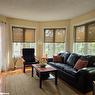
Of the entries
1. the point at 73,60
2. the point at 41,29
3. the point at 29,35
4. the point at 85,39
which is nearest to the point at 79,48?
the point at 85,39

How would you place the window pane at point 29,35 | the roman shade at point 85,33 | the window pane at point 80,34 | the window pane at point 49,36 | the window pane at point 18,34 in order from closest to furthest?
the roman shade at point 85,33
the window pane at point 80,34
the window pane at point 18,34
the window pane at point 29,35
the window pane at point 49,36

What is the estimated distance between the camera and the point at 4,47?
555 centimetres

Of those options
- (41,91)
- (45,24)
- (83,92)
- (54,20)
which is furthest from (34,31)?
(83,92)

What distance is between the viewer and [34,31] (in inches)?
268

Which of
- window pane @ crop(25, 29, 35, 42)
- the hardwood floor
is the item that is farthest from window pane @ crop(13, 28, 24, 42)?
the hardwood floor

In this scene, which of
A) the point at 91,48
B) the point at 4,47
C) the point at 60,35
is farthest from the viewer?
the point at 60,35

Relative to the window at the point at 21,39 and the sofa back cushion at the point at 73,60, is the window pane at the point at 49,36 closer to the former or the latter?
the window at the point at 21,39

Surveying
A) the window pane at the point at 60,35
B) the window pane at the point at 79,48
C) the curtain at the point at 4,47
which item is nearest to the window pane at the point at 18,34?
the curtain at the point at 4,47

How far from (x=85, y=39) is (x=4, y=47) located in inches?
145

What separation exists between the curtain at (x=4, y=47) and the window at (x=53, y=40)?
85.3 inches

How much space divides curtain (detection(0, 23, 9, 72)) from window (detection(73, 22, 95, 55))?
131 inches

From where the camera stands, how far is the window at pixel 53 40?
6.65 meters

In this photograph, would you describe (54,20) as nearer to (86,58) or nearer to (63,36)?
(63,36)

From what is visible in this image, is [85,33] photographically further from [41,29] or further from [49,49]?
[41,29]
